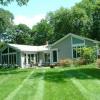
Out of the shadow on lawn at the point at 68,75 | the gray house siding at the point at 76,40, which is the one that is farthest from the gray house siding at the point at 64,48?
the shadow on lawn at the point at 68,75

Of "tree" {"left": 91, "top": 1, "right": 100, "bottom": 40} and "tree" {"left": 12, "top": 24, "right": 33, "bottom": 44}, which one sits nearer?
"tree" {"left": 91, "top": 1, "right": 100, "bottom": 40}

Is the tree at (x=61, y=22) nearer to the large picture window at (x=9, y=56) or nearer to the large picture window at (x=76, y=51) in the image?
the large picture window at (x=9, y=56)

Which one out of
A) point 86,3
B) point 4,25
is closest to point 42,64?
point 4,25

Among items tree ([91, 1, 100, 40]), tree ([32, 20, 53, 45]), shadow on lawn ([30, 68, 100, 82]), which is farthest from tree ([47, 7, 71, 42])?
shadow on lawn ([30, 68, 100, 82])

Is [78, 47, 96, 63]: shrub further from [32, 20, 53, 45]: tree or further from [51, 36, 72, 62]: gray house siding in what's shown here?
[32, 20, 53, 45]: tree

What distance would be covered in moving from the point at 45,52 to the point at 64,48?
619cm

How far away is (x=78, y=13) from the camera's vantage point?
68.1 metres

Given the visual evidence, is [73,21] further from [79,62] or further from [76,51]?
[79,62]

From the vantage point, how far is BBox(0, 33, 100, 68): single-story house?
156 ft

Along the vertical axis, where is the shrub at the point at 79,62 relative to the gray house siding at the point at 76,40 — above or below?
below

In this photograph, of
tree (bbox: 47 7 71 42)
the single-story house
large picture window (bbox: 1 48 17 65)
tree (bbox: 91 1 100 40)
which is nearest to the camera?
the single-story house

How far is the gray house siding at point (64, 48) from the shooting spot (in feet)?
158

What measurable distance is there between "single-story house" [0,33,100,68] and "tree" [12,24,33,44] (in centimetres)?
2948

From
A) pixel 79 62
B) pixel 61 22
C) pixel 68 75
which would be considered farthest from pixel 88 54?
pixel 61 22
